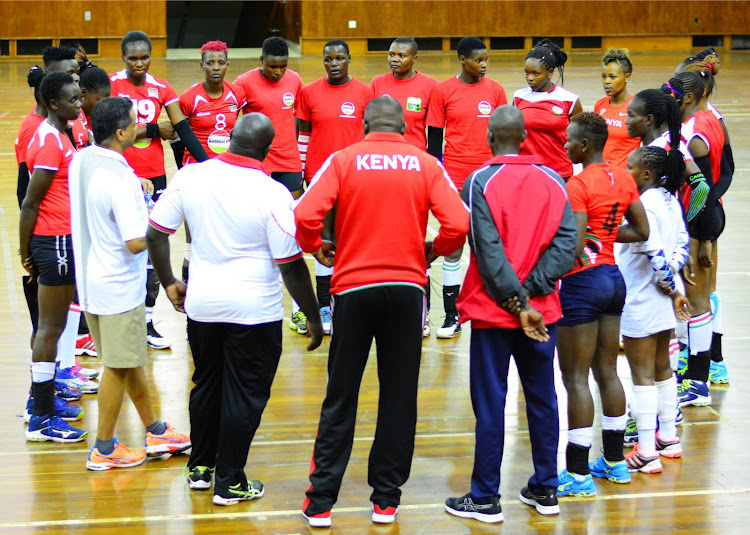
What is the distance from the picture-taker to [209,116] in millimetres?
7059

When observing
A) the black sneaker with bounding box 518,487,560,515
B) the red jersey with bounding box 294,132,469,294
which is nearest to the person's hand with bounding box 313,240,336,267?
the red jersey with bounding box 294,132,469,294

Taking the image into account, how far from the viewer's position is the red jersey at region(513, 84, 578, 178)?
691 cm

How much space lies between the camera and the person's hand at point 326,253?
14.5 ft

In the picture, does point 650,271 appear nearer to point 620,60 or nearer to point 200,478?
point 620,60

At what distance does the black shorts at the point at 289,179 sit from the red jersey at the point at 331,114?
0.56 feet

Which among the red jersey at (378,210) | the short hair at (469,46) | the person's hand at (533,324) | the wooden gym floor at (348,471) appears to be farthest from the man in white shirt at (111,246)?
the short hair at (469,46)

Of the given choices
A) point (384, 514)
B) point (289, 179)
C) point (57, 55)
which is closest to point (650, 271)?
point (384, 514)

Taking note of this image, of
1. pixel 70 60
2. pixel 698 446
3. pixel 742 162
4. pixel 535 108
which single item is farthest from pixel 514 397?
pixel 742 162

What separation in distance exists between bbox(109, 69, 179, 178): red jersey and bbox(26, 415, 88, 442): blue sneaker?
7.34 ft

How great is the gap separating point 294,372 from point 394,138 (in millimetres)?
2544

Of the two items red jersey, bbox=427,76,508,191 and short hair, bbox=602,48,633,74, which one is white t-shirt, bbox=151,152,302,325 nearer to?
red jersey, bbox=427,76,508,191

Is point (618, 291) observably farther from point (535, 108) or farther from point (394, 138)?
point (535, 108)

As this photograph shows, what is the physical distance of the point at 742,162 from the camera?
42.8 feet

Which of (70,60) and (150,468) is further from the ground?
(70,60)
